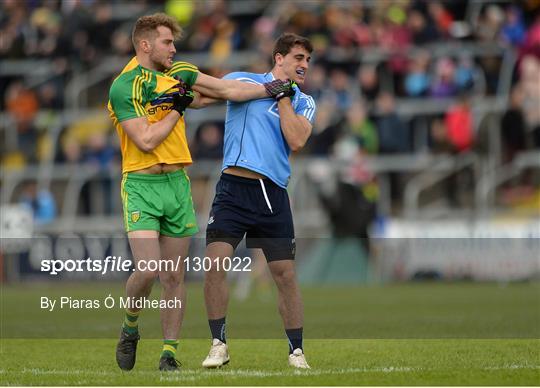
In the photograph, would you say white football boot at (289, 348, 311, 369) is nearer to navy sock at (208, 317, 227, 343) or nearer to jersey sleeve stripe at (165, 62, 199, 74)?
navy sock at (208, 317, 227, 343)

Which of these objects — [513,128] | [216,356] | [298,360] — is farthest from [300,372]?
[513,128]

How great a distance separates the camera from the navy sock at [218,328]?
935 centimetres

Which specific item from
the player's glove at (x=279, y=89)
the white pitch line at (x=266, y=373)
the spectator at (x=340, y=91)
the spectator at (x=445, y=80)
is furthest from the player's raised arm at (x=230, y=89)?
the spectator at (x=445, y=80)

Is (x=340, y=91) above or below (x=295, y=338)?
above

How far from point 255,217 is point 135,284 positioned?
1.01 m

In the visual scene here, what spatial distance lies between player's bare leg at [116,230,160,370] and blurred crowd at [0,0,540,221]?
13.8 meters

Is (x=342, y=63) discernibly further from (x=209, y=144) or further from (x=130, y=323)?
(x=130, y=323)

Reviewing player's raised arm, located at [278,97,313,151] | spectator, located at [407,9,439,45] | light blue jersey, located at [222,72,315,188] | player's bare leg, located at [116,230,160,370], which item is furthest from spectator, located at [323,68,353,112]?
player's bare leg, located at [116,230,160,370]

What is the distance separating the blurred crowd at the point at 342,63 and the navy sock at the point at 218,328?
1338 cm

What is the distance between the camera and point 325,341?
11867 millimetres

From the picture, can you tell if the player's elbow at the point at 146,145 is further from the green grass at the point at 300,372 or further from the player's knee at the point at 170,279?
the green grass at the point at 300,372

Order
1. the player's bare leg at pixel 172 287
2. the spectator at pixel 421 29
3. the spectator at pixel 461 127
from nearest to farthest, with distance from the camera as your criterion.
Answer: the player's bare leg at pixel 172 287 < the spectator at pixel 461 127 < the spectator at pixel 421 29

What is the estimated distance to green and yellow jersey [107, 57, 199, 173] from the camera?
29.8 ft

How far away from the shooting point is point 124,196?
9.20 meters
